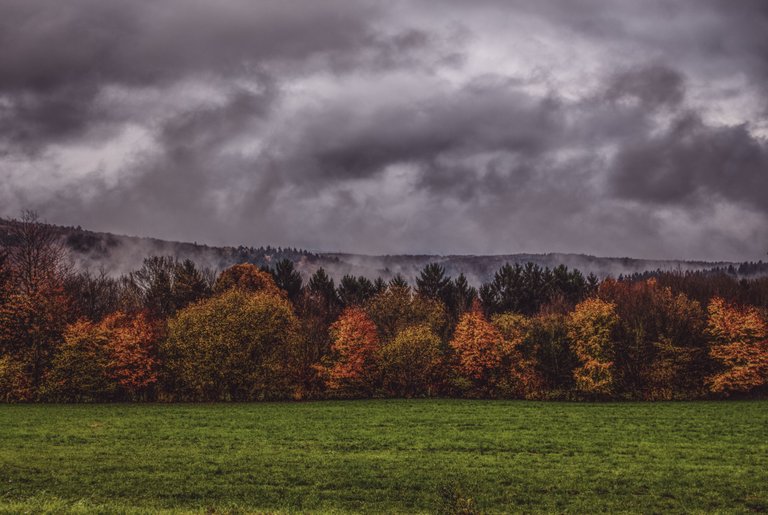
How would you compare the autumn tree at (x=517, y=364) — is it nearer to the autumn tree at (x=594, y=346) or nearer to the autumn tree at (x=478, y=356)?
the autumn tree at (x=478, y=356)

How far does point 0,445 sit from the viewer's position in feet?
103

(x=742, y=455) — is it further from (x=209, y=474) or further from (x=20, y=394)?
(x=20, y=394)

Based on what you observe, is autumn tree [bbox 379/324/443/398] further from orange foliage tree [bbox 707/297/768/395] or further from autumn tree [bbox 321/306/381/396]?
orange foliage tree [bbox 707/297/768/395]

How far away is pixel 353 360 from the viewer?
215 feet

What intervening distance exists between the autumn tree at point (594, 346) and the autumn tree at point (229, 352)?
32.9 meters

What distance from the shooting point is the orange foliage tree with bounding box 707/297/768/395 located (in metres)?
61.6

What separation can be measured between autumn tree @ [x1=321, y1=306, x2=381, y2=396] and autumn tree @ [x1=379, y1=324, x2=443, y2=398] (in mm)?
1574

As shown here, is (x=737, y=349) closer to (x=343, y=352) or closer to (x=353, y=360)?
(x=353, y=360)

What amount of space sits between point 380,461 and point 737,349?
176ft

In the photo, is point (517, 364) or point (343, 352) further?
point (517, 364)

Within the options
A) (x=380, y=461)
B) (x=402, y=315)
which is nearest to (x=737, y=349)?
(x=402, y=315)

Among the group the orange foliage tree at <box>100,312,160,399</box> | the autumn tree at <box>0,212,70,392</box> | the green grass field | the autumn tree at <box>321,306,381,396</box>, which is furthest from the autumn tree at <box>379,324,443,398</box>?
the autumn tree at <box>0,212,70,392</box>

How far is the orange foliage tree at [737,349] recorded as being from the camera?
61562mm

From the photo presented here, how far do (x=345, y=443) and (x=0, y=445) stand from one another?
19.1 metres
